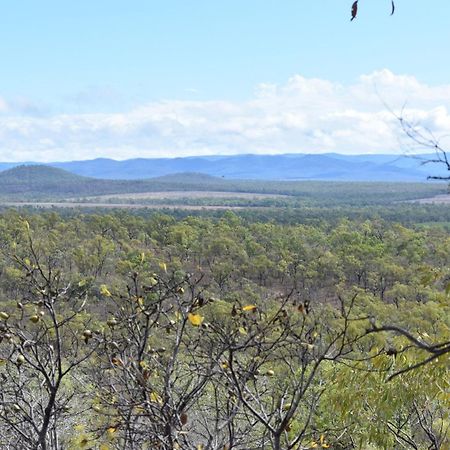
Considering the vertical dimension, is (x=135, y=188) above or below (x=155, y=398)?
below

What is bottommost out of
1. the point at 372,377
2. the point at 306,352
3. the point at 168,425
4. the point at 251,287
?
the point at 251,287

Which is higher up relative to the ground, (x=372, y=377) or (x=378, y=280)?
(x=372, y=377)

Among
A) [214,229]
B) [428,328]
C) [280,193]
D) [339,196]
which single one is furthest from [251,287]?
[280,193]

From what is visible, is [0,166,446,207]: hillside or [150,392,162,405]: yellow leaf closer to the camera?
[150,392,162,405]: yellow leaf

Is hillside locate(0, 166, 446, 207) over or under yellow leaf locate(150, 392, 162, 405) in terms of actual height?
under

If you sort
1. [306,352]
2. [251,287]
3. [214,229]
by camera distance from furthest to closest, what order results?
1. [214,229]
2. [251,287]
3. [306,352]

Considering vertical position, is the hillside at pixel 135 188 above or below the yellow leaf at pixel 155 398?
below

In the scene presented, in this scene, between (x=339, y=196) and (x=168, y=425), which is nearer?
(x=168, y=425)

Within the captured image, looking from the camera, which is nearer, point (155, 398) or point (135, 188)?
point (155, 398)

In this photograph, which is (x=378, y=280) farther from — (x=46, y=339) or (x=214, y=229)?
(x=46, y=339)

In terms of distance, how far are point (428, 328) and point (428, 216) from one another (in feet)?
231

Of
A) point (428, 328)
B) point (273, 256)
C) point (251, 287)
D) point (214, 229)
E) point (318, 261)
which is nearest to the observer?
point (428, 328)

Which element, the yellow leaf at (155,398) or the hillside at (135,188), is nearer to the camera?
the yellow leaf at (155,398)

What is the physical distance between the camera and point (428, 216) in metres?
87.4
